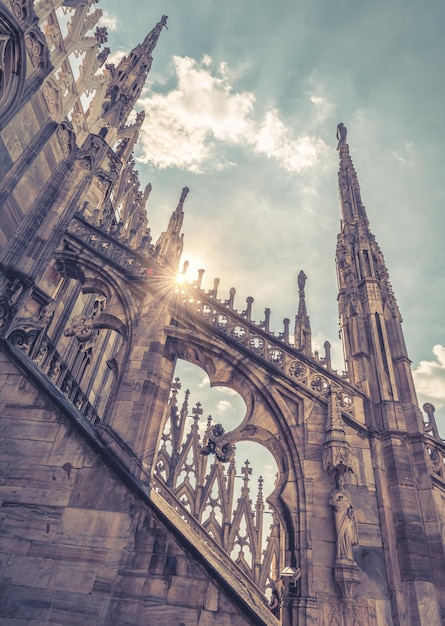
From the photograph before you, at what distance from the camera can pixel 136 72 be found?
670 inches

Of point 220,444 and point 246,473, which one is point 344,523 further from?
point 246,473

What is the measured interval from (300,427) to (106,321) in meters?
5.29

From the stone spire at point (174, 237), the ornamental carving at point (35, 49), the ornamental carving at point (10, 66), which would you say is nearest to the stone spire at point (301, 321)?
the stone spire at point (174, 237)

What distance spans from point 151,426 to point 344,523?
3978mm

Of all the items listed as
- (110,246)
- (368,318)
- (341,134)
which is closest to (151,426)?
(110,246)

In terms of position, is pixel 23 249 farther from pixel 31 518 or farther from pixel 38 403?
pixel 31 518

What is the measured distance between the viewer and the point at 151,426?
7.75 m

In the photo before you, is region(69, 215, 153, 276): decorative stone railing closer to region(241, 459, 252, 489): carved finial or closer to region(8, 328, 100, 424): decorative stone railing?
region(8, 328, 100, 424): decorative stone railing

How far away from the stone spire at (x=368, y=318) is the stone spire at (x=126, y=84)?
32.2 feet

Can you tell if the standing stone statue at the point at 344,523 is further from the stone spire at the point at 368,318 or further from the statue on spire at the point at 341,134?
the statue on spire at the point at 341,134

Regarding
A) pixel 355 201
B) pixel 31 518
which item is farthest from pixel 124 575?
pixel 355 201

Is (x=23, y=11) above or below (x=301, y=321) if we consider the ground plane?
below

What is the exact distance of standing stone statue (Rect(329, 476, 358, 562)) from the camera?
6.33 metres

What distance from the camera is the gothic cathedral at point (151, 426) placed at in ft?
17.6
